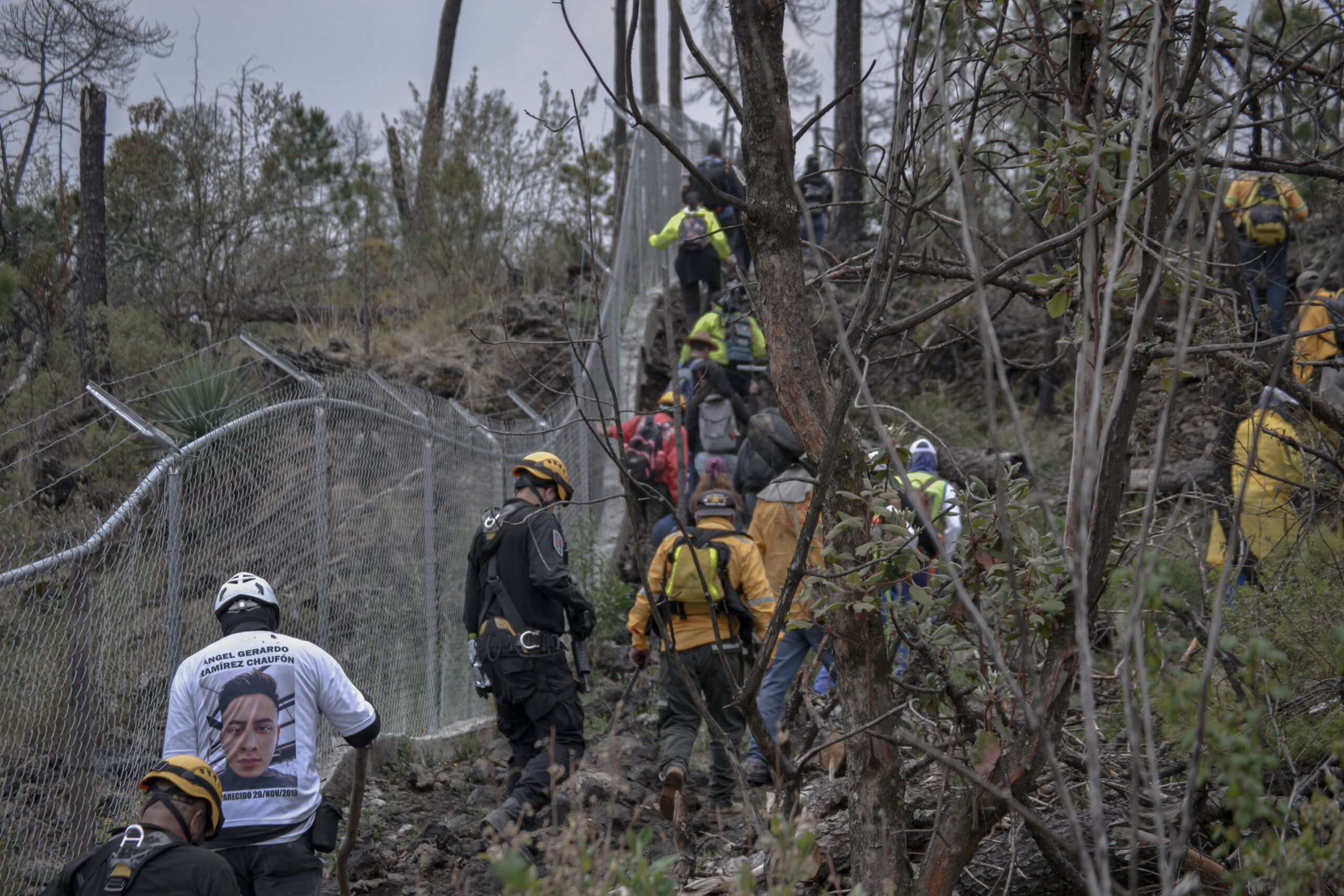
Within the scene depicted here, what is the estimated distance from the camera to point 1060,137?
2811 millimetres

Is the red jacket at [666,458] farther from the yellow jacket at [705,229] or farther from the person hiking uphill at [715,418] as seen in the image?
the yellow jacket at [705,229]

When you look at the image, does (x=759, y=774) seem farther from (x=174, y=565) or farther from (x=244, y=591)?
(x=174, y=565)

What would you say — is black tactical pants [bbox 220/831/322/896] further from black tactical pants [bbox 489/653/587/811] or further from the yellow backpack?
the yellow backpack

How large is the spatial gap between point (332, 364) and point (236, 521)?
681 centimetres

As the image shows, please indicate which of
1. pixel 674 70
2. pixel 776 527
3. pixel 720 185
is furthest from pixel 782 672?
pixel 674 70

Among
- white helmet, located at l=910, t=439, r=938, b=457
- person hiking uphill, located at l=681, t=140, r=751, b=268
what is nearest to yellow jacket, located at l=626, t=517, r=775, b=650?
white helmet, located at l=910, t=439, r=938, b=457

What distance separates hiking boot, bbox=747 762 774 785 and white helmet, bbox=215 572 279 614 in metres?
2.92

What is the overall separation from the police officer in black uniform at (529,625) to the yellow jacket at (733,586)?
18.3 inches

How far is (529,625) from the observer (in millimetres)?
5566

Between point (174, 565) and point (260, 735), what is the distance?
0.90 metres

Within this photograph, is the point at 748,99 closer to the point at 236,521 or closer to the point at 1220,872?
the point at 1220,872

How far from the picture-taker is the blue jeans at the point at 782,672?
19.2 feet

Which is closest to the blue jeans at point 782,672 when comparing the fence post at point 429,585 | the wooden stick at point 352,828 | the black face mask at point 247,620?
the fence post at point 429,585

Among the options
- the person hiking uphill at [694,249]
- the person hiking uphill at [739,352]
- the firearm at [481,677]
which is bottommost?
the firearm at [481,677]
